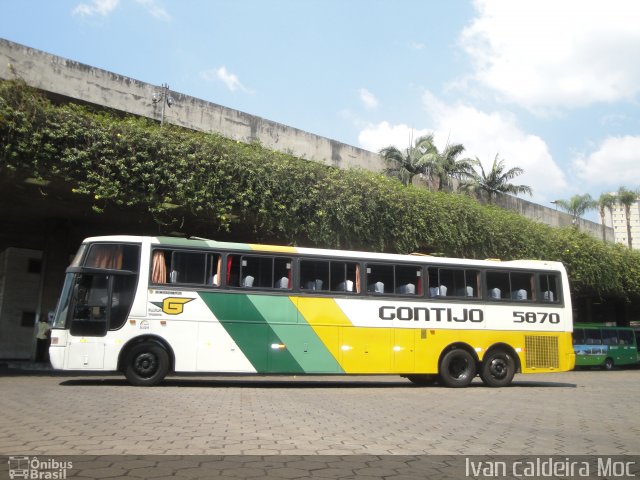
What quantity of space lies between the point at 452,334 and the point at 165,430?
9487 mm

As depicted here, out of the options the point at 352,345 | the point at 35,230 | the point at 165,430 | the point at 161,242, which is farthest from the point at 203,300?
the point at 35,230

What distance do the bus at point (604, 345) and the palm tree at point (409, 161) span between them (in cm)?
1226

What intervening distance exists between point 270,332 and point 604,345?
2659cm

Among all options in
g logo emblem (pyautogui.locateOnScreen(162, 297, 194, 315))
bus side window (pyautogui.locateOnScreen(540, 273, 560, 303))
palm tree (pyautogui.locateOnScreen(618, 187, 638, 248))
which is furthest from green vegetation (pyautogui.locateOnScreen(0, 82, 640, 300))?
palm tree (pyautogui.locateOnScreen(618, 187, 638, 248))

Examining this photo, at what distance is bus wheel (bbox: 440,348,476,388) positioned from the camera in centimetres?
1438

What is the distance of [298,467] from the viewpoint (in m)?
5.03

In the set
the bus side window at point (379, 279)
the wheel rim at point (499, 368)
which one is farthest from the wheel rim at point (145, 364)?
the wheel rim at point (499, 368)

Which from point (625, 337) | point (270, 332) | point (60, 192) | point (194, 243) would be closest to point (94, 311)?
point (194, 243)

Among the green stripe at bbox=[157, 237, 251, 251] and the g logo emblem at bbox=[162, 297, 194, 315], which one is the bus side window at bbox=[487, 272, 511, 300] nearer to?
the green stripe at bbox=[157, 237, 251, 251]

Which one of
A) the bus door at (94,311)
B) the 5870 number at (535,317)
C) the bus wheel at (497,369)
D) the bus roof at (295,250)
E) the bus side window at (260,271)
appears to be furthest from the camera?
the 5870 number at (535,317)

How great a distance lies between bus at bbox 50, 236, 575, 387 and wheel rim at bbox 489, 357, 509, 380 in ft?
0.09

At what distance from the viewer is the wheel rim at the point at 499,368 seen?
14.9 metres

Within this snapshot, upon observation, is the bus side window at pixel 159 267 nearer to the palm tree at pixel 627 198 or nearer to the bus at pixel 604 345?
the bus at pixel 604 345

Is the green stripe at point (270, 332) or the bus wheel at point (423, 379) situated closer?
the green stripe at point (270, 332)
